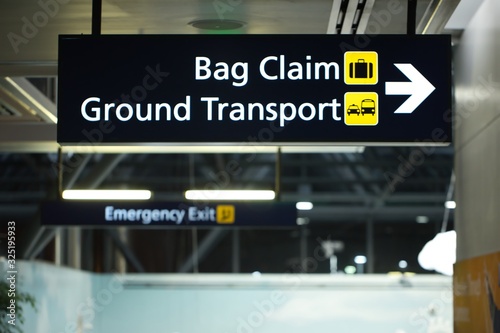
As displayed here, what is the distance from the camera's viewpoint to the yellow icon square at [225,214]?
9422 mm

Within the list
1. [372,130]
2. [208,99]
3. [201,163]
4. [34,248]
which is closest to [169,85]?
[208,99]

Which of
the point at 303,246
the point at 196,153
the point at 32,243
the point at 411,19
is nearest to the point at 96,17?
the point at 411,19

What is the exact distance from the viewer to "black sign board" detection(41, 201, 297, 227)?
9.20 metres

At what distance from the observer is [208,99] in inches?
178

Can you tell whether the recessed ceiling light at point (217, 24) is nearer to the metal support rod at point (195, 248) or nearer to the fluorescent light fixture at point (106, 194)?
the fluorescent light fixture at point (106, 194)

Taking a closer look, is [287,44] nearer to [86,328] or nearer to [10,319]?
[10,319]

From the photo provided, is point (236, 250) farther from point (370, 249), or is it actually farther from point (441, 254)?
point (441, 254)

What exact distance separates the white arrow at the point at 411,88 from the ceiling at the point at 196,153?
56cm

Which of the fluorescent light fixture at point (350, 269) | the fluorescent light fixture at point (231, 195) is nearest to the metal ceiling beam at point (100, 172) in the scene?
the fluorescent light fixture at point (231, 195)

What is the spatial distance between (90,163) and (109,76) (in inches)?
467

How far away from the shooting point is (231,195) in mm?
9508

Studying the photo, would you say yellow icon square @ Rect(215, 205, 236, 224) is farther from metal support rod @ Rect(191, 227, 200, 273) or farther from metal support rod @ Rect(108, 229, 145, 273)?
metal support rod @ Rect(108, 229, 145, 273)

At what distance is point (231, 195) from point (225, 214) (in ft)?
0.66

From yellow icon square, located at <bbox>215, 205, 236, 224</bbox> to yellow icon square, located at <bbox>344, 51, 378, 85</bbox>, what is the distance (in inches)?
196
